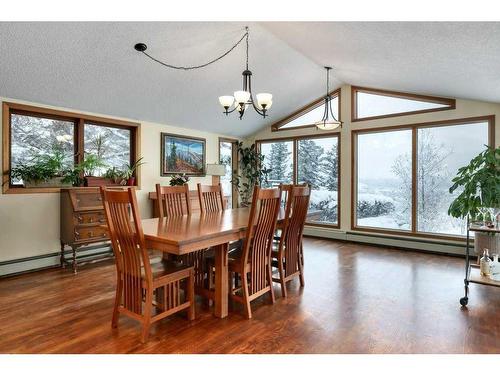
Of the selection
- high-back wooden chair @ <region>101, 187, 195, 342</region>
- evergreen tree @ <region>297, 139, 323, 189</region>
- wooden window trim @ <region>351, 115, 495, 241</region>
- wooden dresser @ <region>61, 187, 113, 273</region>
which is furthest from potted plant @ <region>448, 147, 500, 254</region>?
wooden dresser @ <region>61, 187, 113, 273</region>

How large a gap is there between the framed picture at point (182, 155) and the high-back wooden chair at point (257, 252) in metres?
3.08

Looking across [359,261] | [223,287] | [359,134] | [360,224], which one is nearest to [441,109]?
[359,134]

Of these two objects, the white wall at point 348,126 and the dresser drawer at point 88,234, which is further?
the white wall at point 348,126

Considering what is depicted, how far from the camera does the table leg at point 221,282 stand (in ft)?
8.85

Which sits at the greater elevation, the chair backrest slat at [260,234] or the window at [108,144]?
the window at [108,144]

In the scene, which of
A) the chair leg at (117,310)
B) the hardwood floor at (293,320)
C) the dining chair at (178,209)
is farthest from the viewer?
the dining chair at (178,209)

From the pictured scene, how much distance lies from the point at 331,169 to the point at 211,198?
308cm

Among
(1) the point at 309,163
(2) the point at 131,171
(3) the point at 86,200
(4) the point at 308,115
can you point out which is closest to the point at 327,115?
(4) the point at 308,115

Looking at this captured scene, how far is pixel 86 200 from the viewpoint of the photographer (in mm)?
4109

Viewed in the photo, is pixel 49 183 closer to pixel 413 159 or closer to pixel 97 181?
pixel 97 181

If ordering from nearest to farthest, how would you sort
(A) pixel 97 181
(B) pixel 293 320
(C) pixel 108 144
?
(B) pixel 293 320 < (A) pixel 97 181 < (C) pixel 108 144

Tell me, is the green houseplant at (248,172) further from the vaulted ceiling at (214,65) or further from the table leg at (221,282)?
the table leg at (221,282)

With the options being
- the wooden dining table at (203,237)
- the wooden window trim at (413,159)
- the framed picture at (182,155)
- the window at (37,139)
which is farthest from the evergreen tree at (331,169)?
the window at (37,139)
